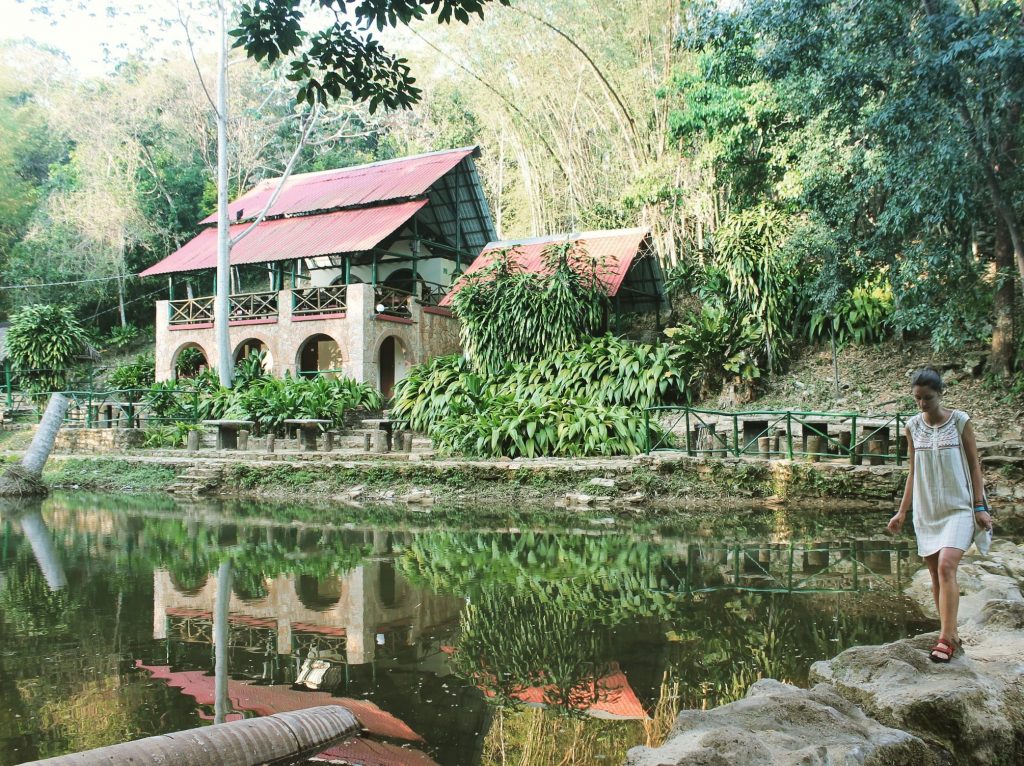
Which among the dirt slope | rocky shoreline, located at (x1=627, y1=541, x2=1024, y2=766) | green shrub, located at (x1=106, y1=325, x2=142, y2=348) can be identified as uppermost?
green shrub, located at (x1=106, y1=325, x2=142, y2=348)

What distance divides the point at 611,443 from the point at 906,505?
7781 millimetres

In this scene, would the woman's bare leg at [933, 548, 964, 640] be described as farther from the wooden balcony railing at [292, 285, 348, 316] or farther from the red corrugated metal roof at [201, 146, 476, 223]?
the red corrugated metal roof at [201, 146, 476, 223]

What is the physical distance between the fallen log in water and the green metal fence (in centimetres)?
776

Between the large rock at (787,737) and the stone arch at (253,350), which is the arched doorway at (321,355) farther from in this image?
the large rock at (787,737)

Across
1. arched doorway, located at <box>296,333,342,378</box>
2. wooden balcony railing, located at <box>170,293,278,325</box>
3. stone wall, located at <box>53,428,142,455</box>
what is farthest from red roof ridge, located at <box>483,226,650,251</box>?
stone wall, located at <box>53,428,142,455</box>

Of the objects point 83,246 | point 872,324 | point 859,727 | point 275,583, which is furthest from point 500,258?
point 83,246

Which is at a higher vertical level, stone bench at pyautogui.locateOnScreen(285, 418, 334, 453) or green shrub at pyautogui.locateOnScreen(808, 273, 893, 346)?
green shrub at pyautogui.locateOnScreen(808, 273, 893, 346)

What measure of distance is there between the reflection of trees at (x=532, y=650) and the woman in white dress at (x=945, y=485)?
67.7 inches

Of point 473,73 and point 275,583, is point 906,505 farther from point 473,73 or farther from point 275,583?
point 473,73

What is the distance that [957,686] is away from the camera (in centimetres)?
292

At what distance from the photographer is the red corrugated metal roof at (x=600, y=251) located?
632 inches

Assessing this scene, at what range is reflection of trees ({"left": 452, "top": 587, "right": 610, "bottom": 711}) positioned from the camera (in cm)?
400

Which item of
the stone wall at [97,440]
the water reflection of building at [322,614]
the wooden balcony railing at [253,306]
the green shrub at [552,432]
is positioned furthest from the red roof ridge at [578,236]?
the water reflection of building at [322,614]

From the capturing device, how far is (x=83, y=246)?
89.6ft
